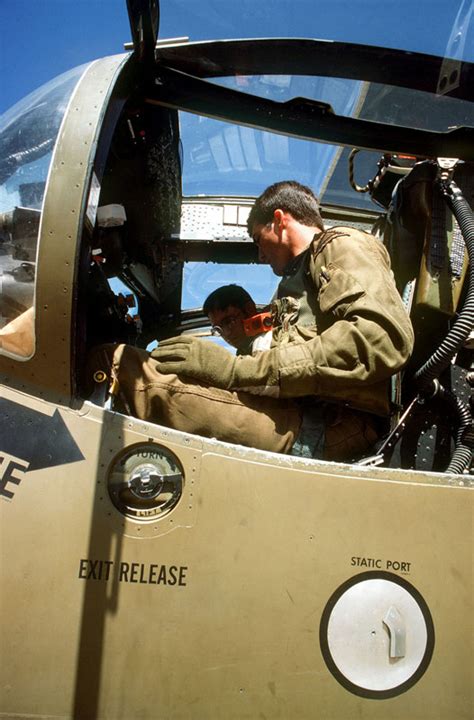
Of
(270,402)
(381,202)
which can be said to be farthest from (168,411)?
(381,202)

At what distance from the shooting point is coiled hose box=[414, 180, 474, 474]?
5.27 ft

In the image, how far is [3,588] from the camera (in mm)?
1204

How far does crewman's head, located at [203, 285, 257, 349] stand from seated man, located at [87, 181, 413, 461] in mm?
1331

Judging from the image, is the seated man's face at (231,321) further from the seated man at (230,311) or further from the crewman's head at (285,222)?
the crewman's head at (285,222)

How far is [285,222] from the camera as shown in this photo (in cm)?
205

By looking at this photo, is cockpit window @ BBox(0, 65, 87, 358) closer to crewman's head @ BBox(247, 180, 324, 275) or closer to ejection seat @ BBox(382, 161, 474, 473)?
crewman's head @ BBox(247, 180, 324, 275)

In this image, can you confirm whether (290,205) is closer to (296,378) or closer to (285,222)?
(285,222)

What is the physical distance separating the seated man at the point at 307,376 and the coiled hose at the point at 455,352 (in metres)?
0.18

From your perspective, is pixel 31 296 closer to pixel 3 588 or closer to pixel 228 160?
pixel 3 588

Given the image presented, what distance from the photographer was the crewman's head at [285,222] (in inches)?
80.6

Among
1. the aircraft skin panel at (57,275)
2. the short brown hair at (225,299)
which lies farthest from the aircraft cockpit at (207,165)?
the short brown hair at (225,299)

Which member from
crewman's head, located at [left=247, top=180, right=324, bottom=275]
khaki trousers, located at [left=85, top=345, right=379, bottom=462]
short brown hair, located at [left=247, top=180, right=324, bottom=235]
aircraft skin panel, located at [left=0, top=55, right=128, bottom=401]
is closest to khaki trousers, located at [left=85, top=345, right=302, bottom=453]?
khaki trousers, located at [left=85, top=345, right=379, bottom=462]

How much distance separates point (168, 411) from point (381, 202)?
5.09 feet

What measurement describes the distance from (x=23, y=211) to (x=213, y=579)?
1123mm
